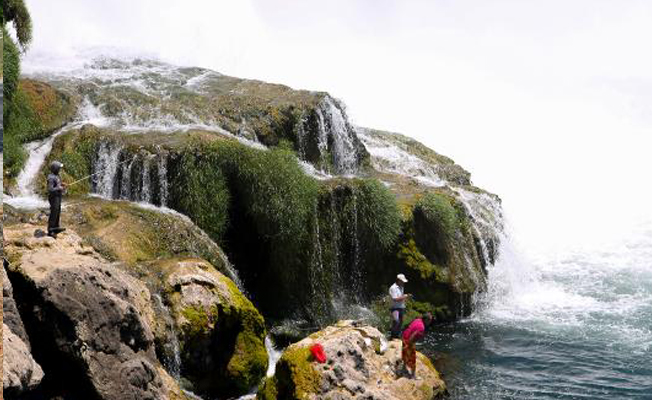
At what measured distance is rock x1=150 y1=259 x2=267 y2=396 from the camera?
1288 centimetres

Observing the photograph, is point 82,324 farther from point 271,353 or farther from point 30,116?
point 30,116

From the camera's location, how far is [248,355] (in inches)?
551

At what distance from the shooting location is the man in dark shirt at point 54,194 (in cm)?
1152

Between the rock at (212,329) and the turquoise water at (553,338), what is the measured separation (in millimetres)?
4828

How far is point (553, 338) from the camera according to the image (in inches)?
760

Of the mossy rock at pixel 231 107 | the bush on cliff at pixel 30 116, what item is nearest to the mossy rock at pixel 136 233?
the bush on cliff at pixel 30 116

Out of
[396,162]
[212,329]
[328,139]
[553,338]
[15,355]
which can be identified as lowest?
[553,338]

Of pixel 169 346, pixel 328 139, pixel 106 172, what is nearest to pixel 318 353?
pixel 169 346

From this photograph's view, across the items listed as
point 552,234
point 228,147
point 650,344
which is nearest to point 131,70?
point 228,147

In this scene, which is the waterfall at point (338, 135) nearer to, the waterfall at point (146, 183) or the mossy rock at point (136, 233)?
the waterfall at point (146, 183)

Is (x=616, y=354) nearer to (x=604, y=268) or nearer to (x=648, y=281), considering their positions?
(x=648, y=281)

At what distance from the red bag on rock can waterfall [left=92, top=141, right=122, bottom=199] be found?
815cm

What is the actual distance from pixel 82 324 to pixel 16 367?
1.65 m

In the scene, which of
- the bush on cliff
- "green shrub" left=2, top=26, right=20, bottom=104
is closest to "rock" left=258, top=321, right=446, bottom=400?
the bush on cliff
